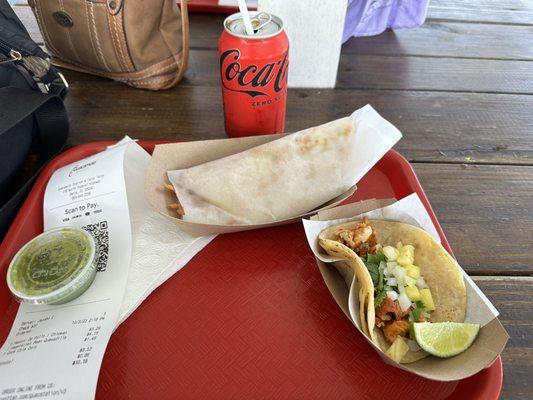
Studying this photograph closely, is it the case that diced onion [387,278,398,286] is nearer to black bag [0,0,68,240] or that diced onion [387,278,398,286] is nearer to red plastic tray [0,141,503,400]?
red plastic tray [0,141,503,400]

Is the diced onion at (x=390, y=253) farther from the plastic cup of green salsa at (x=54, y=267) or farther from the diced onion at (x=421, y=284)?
the plastic cup of green salsa at (x=54, y=267)

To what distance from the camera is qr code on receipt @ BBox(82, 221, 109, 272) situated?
3.29 feet

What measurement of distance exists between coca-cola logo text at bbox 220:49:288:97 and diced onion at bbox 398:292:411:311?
639mm

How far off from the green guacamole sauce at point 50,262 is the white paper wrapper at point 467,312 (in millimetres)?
520


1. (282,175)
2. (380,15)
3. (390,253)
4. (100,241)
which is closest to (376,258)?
(390,253)

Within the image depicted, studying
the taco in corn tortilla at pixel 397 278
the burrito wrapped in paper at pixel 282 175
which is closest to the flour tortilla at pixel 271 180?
the burrito wrapped in paper at pixel 282 175

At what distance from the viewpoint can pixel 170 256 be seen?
1011mm

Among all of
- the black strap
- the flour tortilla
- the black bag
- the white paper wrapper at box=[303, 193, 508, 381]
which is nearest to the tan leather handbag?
the black bag

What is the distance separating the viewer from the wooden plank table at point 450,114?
1071 mm

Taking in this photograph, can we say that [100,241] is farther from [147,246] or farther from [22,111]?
[22,111]

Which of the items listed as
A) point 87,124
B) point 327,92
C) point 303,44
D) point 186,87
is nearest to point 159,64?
point 186,87

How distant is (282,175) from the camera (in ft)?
3.55

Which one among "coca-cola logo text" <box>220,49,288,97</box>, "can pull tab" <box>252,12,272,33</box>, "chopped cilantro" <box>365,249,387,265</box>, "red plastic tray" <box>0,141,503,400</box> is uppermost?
"can pull tab" <box>252,12,272,33</box>

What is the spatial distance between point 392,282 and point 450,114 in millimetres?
874
